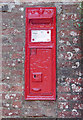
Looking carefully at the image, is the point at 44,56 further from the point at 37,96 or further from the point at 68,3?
the point at 68,3

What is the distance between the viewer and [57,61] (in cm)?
321

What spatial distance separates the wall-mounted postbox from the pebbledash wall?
0.11 meters

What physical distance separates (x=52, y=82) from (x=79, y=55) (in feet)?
2.41

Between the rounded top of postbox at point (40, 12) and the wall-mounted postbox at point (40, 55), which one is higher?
the rounded top of postbox at point (40, 12)

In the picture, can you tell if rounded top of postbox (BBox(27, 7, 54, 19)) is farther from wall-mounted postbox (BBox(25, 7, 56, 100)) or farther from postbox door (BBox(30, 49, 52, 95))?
postbox door (BBox(30, 49, 52, 95))

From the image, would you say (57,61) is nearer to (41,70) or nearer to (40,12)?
(41,70)

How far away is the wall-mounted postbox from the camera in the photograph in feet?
10.3

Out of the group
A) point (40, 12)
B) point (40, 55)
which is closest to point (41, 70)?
point (40, 55)

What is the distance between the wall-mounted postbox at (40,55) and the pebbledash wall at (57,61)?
0.36 ft

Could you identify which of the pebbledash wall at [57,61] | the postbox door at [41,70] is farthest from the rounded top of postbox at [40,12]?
the postbox door at [41,70]

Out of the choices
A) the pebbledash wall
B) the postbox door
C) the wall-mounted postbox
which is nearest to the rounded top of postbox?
the wall-mounted postbox

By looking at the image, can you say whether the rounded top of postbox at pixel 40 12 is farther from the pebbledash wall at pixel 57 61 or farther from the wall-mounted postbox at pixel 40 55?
the pebbledash wall at pixel 57 61

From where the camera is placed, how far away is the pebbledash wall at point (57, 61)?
10.5 feet

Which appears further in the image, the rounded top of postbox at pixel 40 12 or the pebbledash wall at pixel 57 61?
the pebbledash wall at pixel 57 61
